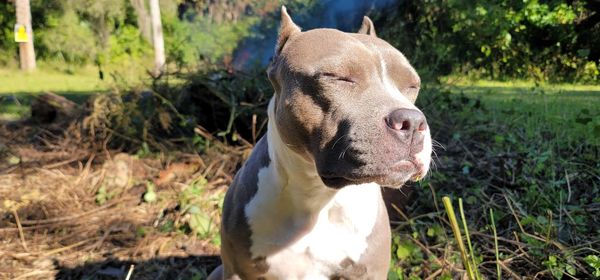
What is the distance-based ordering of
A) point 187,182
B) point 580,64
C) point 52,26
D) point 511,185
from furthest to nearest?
point 52,26 → point 580,64 → point 187,182 → point 511,185

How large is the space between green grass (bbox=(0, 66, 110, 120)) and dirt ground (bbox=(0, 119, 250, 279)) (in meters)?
0.88

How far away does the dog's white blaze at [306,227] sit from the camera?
79.7 inches

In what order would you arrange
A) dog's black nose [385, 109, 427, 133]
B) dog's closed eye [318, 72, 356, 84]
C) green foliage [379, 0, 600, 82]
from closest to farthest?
dog's black nose [385, 109, 427, 133] < dog's closed eye [318, 72, 356, 84] < green foliage [379, 0, 600, 82]

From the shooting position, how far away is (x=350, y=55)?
1.74 m

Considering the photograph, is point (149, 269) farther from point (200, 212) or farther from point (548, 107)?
point (548, 107)

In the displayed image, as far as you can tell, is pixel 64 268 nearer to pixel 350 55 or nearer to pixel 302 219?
pixel 302 219

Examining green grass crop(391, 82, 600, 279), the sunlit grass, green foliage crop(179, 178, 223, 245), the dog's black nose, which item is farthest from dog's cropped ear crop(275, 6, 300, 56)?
the sunlit grass

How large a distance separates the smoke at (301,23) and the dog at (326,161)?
1.90 meters

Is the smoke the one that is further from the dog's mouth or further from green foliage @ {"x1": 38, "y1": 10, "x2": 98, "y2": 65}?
green foliage @ {"x1": 38, "y1": 10, "x2": 98, "y2": 65}

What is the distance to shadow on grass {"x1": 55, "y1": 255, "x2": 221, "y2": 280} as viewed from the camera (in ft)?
9.76

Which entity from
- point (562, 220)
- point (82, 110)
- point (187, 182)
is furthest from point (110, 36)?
point (562, 220)

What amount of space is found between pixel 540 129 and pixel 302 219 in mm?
2787

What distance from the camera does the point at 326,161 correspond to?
165cm

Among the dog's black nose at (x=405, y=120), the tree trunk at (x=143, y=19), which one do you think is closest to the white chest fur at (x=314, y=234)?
the dog's black nose at (x=405, y=120)
